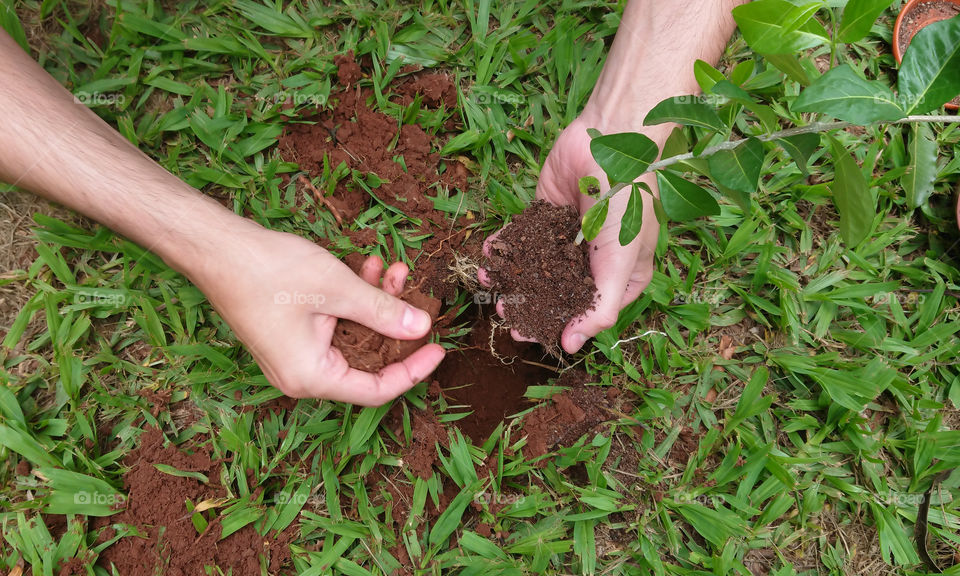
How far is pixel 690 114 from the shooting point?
4.04ft

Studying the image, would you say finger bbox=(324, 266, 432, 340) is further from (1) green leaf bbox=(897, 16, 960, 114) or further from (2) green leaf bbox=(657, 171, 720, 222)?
(1) green leaf bbox=(897, 16, 960, 114)

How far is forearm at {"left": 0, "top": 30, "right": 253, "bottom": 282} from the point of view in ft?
5.70

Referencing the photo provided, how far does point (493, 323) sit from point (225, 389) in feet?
3.52

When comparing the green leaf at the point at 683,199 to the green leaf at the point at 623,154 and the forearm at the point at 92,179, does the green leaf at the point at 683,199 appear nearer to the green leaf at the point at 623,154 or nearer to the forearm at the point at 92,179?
the green leaf at the point at 623,154

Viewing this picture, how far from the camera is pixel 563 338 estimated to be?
6.66 ft

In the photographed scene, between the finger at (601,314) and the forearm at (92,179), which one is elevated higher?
the forearm at (92,179)

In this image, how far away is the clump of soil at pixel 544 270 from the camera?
1.96 meters

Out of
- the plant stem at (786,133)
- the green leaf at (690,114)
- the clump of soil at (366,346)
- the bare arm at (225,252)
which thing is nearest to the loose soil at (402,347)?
the clump of soil at (366,346)

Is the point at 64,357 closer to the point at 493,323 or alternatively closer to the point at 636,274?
the point at 493,323

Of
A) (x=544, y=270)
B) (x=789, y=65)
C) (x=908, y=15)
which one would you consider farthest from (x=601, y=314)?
(x=908, y=15)

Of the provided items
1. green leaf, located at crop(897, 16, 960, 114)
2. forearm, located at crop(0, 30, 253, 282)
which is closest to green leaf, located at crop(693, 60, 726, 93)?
green leaf, located at crop(897, 16, 960, 114)

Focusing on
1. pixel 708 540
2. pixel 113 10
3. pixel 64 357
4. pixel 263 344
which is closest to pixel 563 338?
pixel 708 540

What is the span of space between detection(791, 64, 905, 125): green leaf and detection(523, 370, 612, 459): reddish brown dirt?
1345mm

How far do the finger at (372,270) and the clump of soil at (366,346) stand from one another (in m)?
0.24
